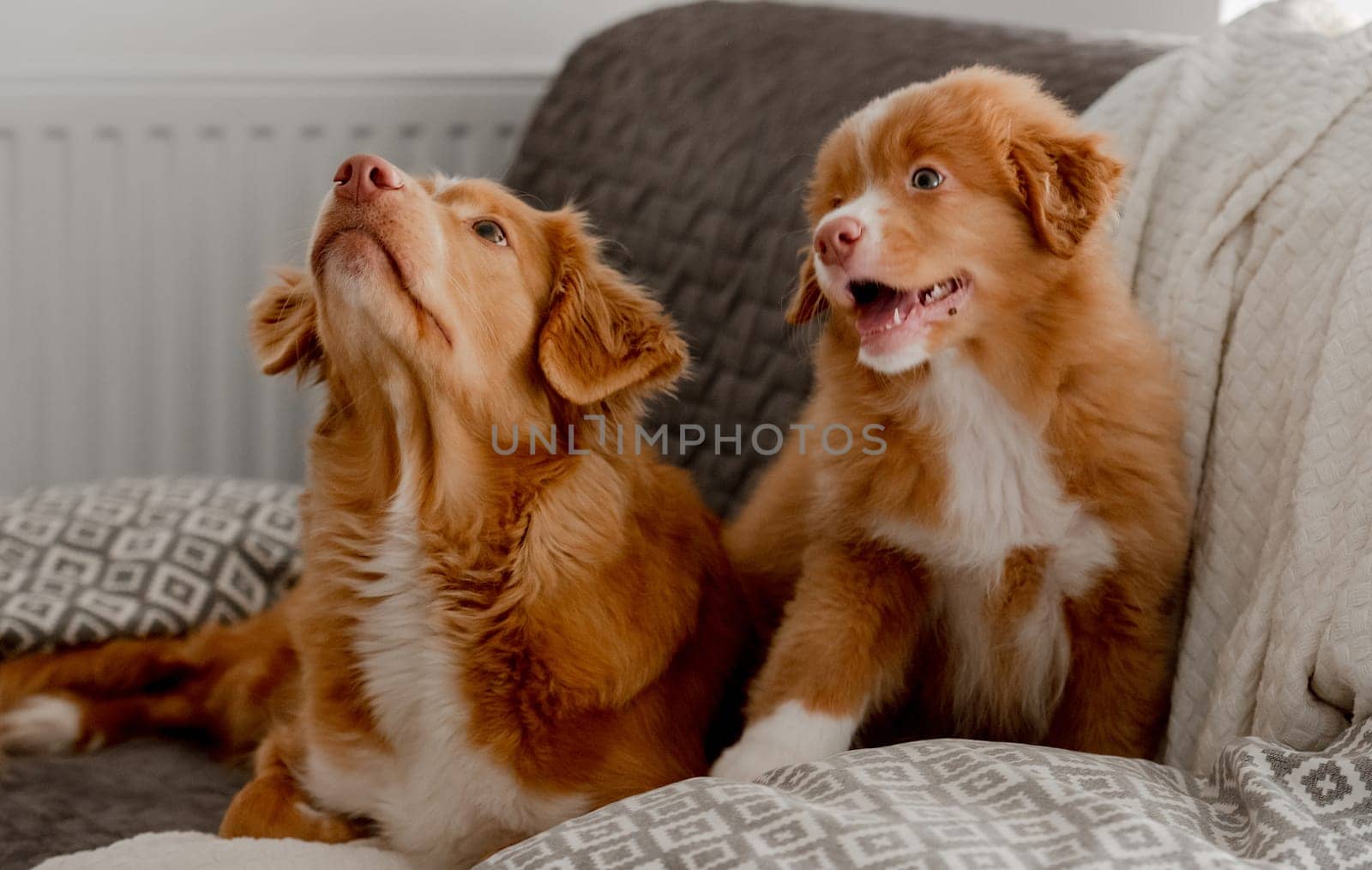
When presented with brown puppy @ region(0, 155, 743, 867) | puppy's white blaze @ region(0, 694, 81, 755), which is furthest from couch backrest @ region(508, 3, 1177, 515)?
puppy's white blaze @ region(0, 694, 81, 755)

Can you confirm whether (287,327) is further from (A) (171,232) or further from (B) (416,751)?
(A) (171,232)

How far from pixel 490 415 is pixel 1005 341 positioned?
58 centimetres

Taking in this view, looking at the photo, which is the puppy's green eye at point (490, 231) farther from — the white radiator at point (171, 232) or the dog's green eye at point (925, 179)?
the white radiator at point (171, 232)

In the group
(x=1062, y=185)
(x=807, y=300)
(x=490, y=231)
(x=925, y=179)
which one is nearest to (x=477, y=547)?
(x=490, y=231)

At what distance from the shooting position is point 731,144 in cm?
244

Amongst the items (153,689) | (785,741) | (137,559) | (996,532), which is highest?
(996,532)

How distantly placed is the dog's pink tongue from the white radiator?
1.86 m

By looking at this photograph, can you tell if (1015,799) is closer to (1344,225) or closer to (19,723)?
(1344,225)

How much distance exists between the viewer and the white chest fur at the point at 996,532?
1.49 metres

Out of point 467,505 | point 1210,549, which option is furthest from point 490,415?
point 1210,549

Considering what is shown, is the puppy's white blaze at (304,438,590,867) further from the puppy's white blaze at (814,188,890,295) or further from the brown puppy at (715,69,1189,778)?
the puppy's white blaze at (814,188,890,295)

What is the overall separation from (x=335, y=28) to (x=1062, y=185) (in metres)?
2.16

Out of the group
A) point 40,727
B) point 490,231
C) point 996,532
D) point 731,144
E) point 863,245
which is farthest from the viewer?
point 731,144

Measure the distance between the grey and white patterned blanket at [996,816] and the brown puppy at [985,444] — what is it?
18 centimetres
